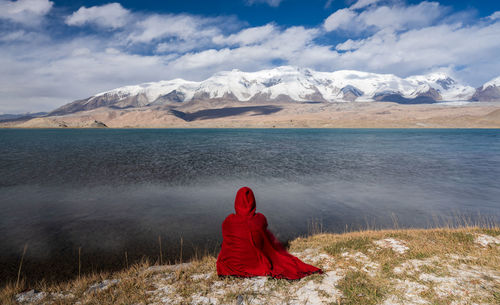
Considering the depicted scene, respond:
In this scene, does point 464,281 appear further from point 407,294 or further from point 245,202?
point 245,202

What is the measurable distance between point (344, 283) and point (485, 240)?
18.1 ft

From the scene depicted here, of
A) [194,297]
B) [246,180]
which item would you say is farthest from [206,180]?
[194,297]

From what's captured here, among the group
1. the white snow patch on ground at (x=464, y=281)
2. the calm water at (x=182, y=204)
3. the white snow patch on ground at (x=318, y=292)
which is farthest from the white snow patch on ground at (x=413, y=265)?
the calm water at (x=182, y=204)

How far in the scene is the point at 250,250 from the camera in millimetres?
6891

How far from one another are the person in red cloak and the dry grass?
0.72ft

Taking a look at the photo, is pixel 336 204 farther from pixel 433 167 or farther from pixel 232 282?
pixel 433 167

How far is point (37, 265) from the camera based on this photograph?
31.9 feet

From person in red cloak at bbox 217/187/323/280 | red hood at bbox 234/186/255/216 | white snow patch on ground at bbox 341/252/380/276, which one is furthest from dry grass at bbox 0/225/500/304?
red hood at bbox 234/186/255/216

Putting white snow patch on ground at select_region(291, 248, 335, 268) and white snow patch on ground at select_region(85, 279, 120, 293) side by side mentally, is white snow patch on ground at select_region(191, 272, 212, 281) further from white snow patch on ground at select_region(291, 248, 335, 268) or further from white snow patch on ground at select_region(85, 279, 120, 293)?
white snow patch on ground at select_region(291, 248, 335, 268)

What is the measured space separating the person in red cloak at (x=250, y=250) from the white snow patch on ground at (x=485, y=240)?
5.42m

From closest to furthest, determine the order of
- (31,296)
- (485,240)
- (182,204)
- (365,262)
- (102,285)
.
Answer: (31,296)
(102,285)
(365,262)
(485,240)
(182,204)

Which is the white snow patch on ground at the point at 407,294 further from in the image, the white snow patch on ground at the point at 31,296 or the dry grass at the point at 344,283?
the white snow patch on ground at the point at 31,296

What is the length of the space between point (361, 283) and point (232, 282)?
2.97 m

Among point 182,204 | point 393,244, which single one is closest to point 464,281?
point 393,244
